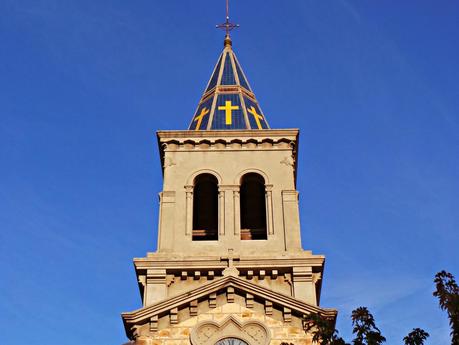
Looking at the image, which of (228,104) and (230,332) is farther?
(228,104)

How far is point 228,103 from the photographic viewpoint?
1421 inches

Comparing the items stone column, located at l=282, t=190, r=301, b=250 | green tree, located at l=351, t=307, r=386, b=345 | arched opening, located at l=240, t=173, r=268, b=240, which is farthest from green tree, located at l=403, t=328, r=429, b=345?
arched opening, located at l=240, t=173, r=268, b=240

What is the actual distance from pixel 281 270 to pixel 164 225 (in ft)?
17.0

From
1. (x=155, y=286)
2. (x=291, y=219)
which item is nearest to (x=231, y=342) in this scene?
(x=155, y=286)

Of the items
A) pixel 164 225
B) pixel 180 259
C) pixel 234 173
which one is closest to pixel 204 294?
pixel 180 259

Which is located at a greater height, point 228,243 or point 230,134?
point 230,134

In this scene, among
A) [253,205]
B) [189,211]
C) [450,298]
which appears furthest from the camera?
[253,205]

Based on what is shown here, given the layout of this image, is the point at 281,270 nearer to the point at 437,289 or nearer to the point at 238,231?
the point at 238,231

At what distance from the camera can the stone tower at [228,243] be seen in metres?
23.7

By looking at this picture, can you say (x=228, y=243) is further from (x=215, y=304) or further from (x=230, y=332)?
(x=230, y=332)

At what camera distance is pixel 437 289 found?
16703 millimetres

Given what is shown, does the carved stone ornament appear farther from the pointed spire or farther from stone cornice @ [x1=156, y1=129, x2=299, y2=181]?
the pointed spire

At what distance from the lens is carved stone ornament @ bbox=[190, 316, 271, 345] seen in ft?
76.8

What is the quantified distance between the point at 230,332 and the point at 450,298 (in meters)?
9.02
